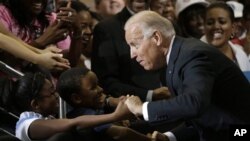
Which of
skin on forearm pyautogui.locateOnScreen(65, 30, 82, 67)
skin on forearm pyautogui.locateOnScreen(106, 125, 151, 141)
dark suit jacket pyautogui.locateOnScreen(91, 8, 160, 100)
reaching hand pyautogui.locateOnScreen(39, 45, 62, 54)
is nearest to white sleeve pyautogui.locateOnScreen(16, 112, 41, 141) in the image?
skin on forearm pyautogui.locateOnScreen(106, 125, 151, 141)

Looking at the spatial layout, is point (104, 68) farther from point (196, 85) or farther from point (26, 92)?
point (196, 85)

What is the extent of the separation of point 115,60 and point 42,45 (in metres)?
0.53

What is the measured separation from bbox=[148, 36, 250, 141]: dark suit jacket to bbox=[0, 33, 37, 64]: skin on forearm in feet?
3.28

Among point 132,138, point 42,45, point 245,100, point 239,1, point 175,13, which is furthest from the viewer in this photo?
point 239,1

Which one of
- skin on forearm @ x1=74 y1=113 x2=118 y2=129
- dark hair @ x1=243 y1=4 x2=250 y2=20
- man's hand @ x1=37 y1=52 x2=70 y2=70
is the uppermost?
man's hand @ x1=37 y1=52 x2=70 y2=70

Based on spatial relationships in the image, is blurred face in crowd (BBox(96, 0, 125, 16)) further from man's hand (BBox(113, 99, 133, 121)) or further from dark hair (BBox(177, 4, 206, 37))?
man's hand (BBox(113, 99, 133, 121))

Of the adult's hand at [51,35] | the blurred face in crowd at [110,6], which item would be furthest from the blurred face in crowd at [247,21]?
the adult's hand at [51,35]

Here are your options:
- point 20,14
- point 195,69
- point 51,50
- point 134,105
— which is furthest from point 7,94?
point 195,69

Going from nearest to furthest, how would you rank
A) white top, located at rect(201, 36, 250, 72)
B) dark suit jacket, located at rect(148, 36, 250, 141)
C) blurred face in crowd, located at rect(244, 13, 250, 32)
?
dark suit jacket, located at rect(148, 36, 250, 141) → white top, located at rect(201, 36, 250, 72) → blurred face in crowd, located at rect(244, 13, 250, 32)

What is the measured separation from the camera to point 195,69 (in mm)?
3184

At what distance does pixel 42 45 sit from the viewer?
13.9 ft

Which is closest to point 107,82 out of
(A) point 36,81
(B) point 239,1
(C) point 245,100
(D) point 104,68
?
(D) point 104,68

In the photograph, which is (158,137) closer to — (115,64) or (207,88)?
(207,88)

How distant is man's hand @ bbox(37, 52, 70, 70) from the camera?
13.4 ft
